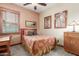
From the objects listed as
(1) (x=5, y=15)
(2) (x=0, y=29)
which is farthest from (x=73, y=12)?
(2) (x=0, y=29)

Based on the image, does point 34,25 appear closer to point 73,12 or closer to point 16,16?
point 16,16

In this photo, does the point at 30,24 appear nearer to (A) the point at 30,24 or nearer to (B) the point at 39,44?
(A) the point at 30,24

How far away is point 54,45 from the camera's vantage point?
7.32ft

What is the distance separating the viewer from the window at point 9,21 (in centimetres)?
174

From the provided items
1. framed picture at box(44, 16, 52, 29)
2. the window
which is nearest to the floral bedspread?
framed picture at box(44, 16, 52, 29)

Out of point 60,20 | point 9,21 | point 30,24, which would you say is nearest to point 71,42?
point 60,20

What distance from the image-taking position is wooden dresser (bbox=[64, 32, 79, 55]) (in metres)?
1.88

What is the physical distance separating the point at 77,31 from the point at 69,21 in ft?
1.10

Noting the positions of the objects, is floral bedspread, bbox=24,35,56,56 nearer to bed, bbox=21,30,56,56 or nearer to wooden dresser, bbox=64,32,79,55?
bed, bbox=21,30,56,56

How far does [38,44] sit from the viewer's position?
6.15 ft

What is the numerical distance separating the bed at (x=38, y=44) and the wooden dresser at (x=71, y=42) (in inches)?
13.8

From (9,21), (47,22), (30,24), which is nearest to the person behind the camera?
(9,21)

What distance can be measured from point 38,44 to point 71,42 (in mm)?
869

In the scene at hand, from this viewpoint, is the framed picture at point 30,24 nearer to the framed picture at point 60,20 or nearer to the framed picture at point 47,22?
the framed picture at point 47,22
